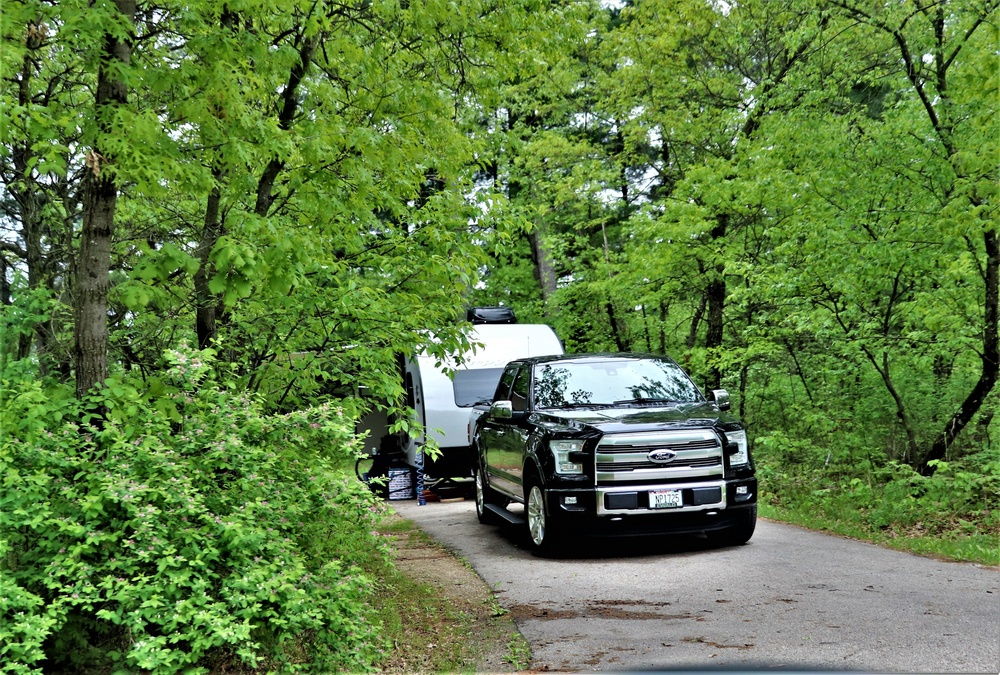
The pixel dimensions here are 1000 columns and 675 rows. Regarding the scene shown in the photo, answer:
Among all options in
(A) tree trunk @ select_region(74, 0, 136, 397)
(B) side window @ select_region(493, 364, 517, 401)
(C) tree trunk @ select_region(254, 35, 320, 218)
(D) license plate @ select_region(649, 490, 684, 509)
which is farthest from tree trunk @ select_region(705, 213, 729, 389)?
(A) tree trunk @ select_region(74, 0, 136, 397)

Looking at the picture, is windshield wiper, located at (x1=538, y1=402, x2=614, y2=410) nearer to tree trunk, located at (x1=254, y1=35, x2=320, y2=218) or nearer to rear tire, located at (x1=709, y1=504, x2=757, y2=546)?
rear tire, located at (x1=709, y1=504, x2=757, y2=546)

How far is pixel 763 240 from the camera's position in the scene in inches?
720

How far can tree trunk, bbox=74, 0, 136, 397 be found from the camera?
20.4 feet

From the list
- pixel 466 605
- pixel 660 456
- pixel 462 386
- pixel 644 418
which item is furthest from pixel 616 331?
pixel 466 605

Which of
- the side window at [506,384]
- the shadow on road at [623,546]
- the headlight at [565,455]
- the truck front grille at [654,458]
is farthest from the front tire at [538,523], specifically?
the side window at [506,384]

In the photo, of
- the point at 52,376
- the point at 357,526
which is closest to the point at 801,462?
the point at 357,526

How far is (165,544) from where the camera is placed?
4.97 meters

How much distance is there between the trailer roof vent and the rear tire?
29.8 feet

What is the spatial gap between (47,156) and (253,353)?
400 cm

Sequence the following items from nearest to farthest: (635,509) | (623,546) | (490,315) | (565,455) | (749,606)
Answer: (749,606), (635,509), (565,455), (623,546), (490,315)

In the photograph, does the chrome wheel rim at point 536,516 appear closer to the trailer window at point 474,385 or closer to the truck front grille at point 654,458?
the truck front grille at point 654,458

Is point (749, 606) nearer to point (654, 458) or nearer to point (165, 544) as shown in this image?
point (654, 458)

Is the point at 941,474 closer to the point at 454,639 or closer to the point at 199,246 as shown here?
the point at 454,639

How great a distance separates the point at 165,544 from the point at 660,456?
5501mm
